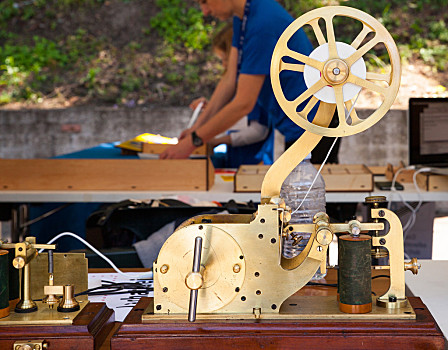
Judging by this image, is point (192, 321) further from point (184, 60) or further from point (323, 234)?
point (184, 60)

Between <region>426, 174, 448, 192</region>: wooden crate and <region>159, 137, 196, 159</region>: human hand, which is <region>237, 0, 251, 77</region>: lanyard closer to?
<region>159, 137, 196, 159</region>: human hand

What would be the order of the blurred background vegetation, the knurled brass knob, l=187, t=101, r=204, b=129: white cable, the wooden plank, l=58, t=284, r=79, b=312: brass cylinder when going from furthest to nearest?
1. the blurred background vegetation
2. l=187, t=101, r=204, b=129: white cable
3. the wooden plank
4. l=58, t=284, r=79, b=312: brass cylinder
5. the knurled brass knob

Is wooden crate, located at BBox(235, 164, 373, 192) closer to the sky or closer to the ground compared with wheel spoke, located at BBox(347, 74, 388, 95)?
closer to the ground

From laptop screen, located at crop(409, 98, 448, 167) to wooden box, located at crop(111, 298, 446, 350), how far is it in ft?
6.46

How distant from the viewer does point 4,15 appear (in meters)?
8.85

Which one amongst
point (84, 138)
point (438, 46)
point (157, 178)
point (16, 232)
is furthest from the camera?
point (438, 46)

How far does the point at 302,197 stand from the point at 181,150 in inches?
69.9

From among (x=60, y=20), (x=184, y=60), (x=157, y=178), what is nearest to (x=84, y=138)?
(x=184, y=60)

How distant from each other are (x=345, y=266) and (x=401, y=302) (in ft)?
0.41

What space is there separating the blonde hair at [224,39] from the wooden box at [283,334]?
3.22 metres

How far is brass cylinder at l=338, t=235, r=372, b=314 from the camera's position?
3.41ft

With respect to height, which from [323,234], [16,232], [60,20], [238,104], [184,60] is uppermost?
[60,20]

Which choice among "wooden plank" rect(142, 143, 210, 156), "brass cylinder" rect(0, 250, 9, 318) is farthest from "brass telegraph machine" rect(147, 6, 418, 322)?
"wooden plank" rect(142, 143, 210, 156)

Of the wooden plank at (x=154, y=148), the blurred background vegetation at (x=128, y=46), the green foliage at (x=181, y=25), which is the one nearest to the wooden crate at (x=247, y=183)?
the wooden plank at (x=154, y=148)
